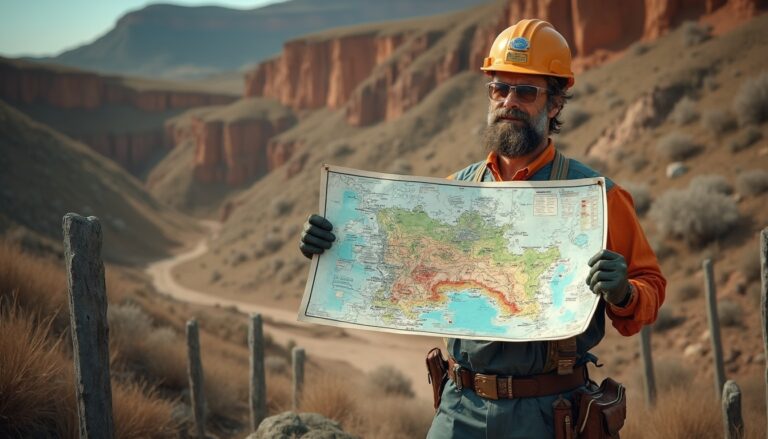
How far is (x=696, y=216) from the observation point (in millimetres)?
14820

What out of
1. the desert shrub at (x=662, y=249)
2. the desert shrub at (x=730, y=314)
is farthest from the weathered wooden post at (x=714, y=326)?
the desert shrub at (x=662, y=249)

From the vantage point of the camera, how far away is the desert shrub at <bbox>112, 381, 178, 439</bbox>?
17.2 ft

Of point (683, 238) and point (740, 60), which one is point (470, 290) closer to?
point (683, 238)

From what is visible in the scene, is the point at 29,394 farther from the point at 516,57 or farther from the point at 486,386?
the point at 516,57

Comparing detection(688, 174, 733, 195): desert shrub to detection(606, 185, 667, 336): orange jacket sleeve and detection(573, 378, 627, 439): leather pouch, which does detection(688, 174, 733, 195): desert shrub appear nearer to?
detection(606, 185, 667, 336): orange jacket sleeve

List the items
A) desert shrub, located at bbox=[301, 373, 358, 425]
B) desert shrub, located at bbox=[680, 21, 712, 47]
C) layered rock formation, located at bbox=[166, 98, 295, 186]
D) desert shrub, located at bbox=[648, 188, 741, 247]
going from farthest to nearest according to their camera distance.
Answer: layered rock formation, located at bbox=[166, 98, 295, 186], desert shrub, located at bbox=[680, 21, 712, 47], desert shrub, located at bbox=[648, 188, 741, 247], desert shrub, located at bbox=[301, 373, 358, 425]

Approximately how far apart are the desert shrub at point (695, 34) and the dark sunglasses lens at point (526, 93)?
25.2 meters

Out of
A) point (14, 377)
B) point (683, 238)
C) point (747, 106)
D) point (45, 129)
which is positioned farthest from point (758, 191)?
point (45, 129)

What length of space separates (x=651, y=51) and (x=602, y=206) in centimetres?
2809

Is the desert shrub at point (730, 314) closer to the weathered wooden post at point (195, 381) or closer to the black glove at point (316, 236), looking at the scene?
the weathered wooden post at point (195, 381)

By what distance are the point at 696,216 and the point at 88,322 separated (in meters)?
14.0

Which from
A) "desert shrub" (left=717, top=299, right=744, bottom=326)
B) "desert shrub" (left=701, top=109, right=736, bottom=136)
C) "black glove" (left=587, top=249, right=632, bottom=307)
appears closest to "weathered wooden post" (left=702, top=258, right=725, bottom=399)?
"desert shrub" (left=717, top=299, right=744, bottom=326)

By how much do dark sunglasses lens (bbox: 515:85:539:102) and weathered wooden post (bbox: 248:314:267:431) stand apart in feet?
14.5

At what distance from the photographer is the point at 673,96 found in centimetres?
2244
